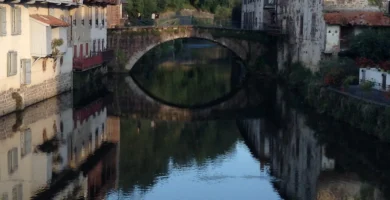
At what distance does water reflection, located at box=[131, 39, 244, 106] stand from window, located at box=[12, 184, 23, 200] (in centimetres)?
2689

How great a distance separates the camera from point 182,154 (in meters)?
27.7

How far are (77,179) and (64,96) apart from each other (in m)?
21.5

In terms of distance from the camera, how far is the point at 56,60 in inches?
1684

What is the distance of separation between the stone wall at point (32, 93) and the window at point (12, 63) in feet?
2.83

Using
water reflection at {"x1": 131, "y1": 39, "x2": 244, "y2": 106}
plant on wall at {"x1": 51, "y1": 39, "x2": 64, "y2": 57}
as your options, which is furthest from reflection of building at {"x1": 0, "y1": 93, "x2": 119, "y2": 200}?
water reflection at {"x1": 131, "y1": 39, "x2": 244, "y2": 106}

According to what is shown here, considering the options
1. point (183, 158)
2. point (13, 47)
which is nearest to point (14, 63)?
point (13, 47)

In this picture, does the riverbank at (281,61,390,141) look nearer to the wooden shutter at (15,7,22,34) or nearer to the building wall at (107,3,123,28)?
the wooden shutter at (15,7,22,34)

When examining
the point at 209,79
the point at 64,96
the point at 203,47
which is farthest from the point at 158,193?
the point at 203,47

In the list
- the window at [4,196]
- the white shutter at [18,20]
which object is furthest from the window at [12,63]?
the window at [4,196]

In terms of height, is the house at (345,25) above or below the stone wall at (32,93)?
above

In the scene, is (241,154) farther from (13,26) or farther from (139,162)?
(13,26)

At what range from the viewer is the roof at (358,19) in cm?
4381

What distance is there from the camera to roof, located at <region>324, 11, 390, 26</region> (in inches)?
1725

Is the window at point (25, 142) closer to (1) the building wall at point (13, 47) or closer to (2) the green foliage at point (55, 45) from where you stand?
(1) the building wall at point (13, 47)
